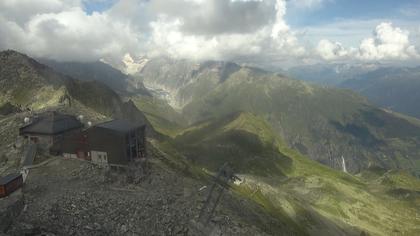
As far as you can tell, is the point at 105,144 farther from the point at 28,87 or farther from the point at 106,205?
the point at 28,87

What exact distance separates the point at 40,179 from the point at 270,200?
111262 mm

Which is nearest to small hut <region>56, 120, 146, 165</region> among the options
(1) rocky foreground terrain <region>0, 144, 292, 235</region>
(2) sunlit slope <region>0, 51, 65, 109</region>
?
(1) rocky foreground terrain <region>0, 144, 292, 235</region>

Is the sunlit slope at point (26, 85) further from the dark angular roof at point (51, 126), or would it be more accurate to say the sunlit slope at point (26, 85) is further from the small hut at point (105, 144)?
the small hut at point (105, 144)

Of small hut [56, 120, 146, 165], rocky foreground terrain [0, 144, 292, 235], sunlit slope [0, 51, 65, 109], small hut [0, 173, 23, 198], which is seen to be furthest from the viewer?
sunlit slope [0, 51, 65, 109]

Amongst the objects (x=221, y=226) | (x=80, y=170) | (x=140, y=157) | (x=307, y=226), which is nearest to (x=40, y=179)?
(x=80, y=170)

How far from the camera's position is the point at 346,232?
583 feet

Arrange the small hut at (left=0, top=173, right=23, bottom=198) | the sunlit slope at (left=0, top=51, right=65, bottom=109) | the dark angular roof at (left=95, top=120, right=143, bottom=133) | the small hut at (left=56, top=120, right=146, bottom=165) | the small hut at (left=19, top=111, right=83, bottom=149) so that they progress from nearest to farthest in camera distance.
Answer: the small hut at (left=0, top=173, right=23, bottom=198) → the small hut at (left=56, top=120, right=146, bottom=165) → the dark angular roof at (left=95, top=120, right=143, bottom=133) → the small hut at (left=19, top=111, right=83, bottom=149) → the sunlit slope at (left=0, top=51, right=65, bottom=109)

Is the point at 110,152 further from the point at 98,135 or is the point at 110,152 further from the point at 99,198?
the point at 99,198

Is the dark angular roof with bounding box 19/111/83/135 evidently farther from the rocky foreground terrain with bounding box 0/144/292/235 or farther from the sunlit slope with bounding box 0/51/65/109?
the sunlit slope with bounding box 0/51/65/109

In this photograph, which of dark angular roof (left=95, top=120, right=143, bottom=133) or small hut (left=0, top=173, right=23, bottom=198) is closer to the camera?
small hut (left=0, top=173, right=23, bottom=198)

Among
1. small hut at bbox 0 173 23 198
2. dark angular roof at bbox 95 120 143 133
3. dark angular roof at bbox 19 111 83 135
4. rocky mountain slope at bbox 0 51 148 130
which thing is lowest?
rocky mountain slope at bbox 0 51 148 130

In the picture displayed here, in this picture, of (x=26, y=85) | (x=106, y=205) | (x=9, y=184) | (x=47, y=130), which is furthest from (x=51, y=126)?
(x=26, y=85)

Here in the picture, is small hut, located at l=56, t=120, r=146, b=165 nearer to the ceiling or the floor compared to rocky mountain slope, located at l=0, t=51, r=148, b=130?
nearer to the ceiling

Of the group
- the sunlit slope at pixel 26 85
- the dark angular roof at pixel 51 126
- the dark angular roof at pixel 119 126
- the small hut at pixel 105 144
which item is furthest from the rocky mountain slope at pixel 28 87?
the small hut at pixel 105 144
